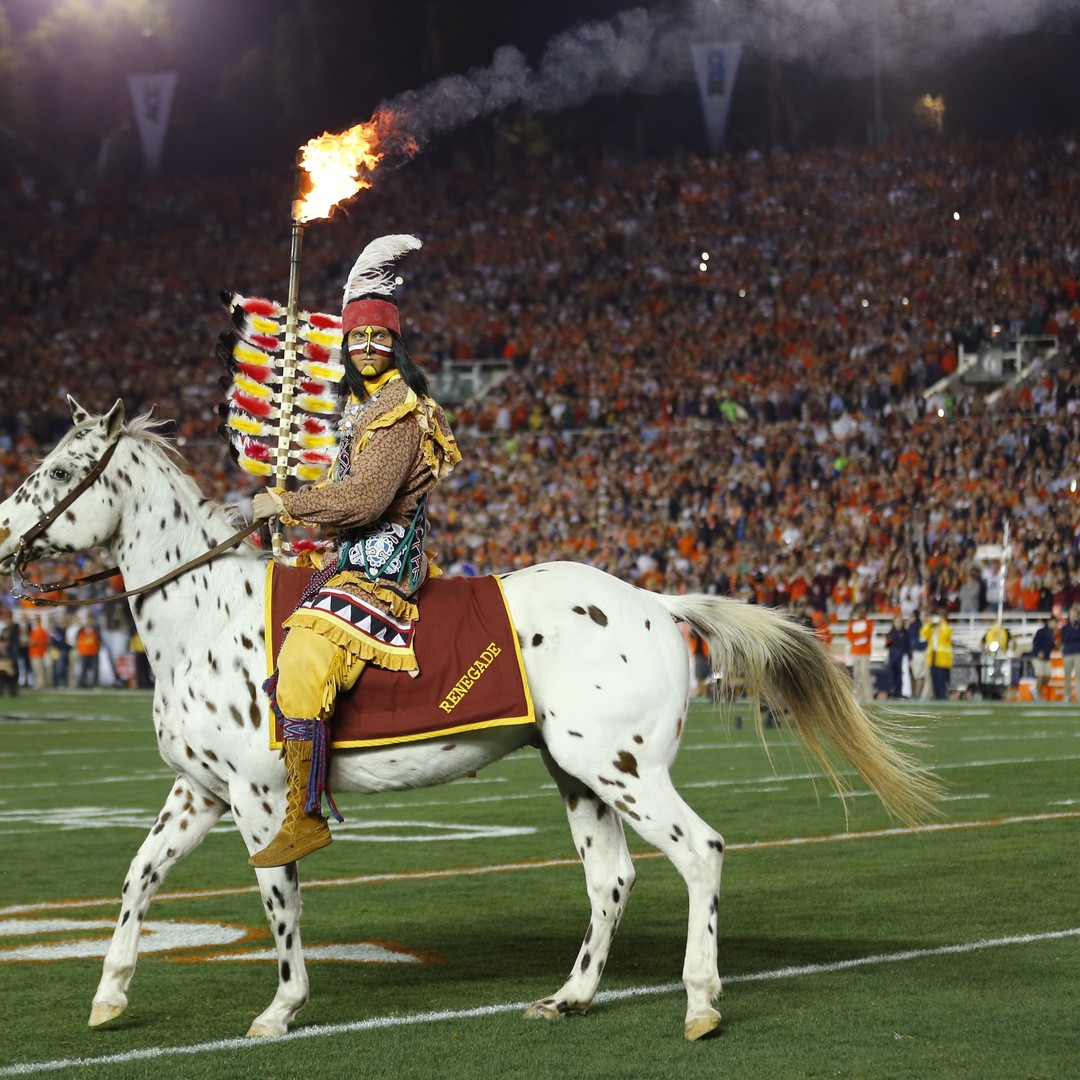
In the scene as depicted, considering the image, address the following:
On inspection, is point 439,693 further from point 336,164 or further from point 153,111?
point 153,111

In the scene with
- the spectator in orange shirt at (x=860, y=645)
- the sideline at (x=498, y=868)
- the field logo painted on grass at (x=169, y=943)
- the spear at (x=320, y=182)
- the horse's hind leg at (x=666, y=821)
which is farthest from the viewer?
the spectator in orange shirt at (x=860, y=645)

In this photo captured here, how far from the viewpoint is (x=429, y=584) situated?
6.32m

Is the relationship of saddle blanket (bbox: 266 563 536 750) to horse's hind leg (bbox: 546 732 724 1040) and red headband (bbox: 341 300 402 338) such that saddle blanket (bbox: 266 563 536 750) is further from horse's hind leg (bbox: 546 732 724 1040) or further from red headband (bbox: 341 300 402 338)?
red headband (bbox: 341 300 402 338)

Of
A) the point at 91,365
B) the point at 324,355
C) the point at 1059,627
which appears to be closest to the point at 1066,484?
the point at 1059,627

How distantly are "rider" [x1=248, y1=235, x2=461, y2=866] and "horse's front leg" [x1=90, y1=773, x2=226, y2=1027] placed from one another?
0.51 meters

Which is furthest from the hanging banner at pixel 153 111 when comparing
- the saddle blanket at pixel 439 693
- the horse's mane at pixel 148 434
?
the saddle blanket at pixel 439 693

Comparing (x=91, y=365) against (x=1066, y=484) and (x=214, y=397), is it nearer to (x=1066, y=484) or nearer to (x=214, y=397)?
(x=214, y=397)

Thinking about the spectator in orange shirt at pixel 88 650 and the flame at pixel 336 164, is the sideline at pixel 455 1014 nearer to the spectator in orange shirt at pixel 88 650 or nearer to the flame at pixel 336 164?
the flame at pixel 336 164

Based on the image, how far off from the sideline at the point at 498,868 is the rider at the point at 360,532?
338 centimetres

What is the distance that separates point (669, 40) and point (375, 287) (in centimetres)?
1297

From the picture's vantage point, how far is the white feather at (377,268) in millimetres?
6250

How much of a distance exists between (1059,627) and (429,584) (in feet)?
67.7

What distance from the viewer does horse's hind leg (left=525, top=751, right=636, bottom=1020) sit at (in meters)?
5.98

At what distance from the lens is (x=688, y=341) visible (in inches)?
1633
